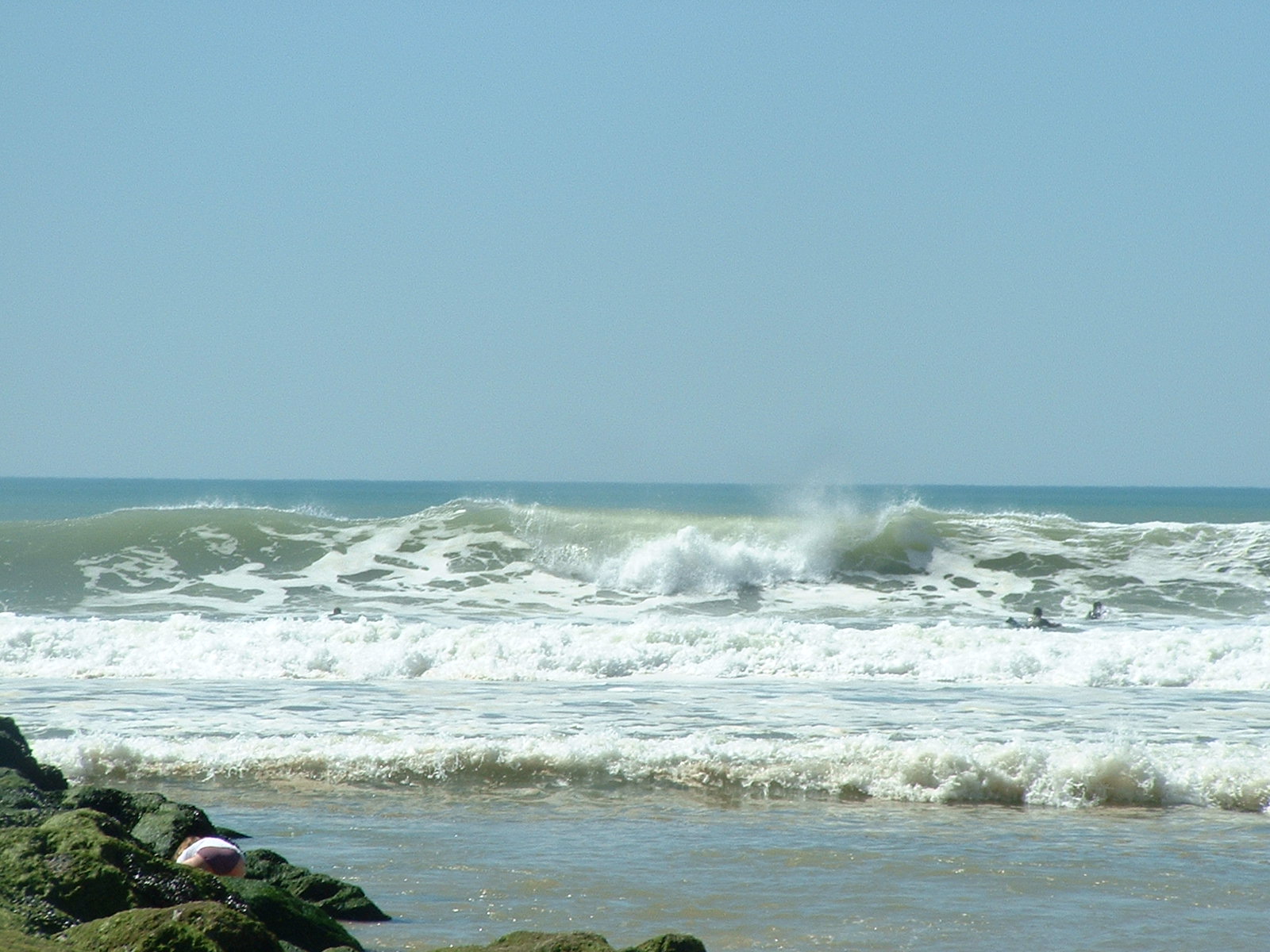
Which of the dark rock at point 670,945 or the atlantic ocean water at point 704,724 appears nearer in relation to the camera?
the dark rock at point 670,945

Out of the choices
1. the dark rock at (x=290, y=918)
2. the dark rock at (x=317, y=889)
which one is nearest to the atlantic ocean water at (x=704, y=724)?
the dark rock at (x=317, y=889)

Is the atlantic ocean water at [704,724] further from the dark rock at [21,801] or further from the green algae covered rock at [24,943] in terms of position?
the green algae covered rock at [24,943]

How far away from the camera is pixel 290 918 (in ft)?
14.7

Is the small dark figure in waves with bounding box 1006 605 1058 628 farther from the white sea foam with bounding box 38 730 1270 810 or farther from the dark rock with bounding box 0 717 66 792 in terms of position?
the dark rock with bounding box 0 717 66 792

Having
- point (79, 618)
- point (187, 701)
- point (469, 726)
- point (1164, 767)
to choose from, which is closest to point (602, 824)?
point (469, 726)

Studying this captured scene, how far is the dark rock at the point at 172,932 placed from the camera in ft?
11.0

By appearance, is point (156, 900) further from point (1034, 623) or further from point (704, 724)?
point (1034, 623)

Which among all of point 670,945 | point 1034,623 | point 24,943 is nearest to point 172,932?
point 24,943

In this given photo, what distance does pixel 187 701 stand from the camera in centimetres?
1088

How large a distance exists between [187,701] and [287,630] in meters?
3.57

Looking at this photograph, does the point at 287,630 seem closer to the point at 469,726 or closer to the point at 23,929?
the point at 469,726

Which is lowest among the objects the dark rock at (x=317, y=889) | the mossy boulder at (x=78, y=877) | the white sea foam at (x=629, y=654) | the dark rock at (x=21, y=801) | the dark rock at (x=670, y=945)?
the white sea foam at (x=629, y=654)

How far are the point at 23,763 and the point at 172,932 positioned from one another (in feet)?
12.8

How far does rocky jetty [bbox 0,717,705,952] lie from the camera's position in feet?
11.2
